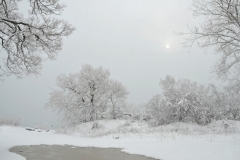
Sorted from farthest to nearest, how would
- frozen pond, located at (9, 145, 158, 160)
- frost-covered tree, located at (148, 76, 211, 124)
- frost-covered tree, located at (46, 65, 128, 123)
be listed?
frost-covered tree, located at (46, 65, 128, 123) → frost-covered tree, located at (148, 76, 211, 124) → frozen pond, located at (9, 145, 158, 160)

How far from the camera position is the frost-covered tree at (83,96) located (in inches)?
1091

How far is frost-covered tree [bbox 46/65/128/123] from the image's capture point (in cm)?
2772

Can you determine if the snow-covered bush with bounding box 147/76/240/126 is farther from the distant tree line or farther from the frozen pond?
the frozen pond

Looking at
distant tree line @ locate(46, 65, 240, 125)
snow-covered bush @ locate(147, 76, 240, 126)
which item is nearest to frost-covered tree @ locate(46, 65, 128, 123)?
distant tree line @ locate(46, 65, 240, 125)

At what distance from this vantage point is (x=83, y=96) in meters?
29.1

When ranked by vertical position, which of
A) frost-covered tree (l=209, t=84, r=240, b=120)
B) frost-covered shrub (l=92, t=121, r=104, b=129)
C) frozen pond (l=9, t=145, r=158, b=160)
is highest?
frost-covered tree (l=209, t=84, r=240, b=120)

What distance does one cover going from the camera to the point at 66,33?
776 cm

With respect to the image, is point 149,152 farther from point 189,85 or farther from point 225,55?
point 189,85

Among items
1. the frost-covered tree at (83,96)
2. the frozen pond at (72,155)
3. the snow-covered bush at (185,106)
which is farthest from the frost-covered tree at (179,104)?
the frozen pond at (72,155)

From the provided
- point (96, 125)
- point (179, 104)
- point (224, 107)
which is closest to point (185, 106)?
point (179, 104)

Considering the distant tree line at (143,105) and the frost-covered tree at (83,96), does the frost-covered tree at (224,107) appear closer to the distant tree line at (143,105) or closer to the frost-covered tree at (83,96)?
the distant tree line at (143,105)

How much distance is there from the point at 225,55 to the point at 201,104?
1538cm

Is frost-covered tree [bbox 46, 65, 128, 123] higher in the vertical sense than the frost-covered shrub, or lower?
higher

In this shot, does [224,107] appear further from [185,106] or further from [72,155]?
[72,155]
